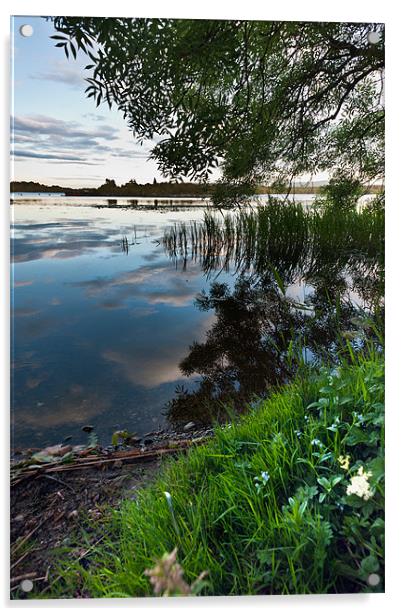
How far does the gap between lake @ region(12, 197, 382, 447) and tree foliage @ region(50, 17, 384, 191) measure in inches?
12.1

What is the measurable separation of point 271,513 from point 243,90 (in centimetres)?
154

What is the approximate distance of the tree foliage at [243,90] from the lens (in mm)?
1674

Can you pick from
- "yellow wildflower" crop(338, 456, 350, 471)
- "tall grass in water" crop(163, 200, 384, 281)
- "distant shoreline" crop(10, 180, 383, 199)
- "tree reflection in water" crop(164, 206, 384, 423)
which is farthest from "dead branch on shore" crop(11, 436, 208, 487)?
"distant shoreline" crop(10, 180, 383, 199)

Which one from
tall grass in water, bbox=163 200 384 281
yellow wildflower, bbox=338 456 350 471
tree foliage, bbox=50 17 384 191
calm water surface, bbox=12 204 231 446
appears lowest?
yellow wildflower, bbox=338 456 350 471

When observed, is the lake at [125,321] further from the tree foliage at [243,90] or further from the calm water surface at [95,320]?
the tree foliage at [243,90]

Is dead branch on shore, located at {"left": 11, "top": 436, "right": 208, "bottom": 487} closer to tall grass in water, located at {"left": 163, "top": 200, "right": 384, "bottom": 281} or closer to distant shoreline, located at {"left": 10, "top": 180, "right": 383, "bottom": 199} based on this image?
tall grass in water, located at {"left": 163, "top": 200, "right": 384, "bottom": 281}

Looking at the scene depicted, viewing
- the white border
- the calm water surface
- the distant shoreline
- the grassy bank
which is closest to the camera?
the grassy bank

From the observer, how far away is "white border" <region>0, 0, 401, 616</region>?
59.6 inches

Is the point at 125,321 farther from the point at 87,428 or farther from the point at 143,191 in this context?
the point at 143,191

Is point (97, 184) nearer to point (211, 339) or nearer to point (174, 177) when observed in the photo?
point (174, 177)

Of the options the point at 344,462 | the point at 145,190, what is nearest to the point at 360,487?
the point at 344,462
